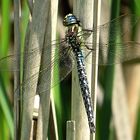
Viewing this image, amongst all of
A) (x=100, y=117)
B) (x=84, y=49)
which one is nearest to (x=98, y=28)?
(x=84, y=49)

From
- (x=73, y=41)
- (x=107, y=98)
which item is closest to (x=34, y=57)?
(x=73, y=41)

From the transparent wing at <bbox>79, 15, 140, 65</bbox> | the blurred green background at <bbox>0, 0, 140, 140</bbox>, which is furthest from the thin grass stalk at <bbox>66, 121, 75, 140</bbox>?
the transparent wing at <bbox>79, 15, 140, 65</bbox>

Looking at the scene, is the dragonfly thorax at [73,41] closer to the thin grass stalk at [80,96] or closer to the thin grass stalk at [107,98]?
the thin grass stalk at [107,98]

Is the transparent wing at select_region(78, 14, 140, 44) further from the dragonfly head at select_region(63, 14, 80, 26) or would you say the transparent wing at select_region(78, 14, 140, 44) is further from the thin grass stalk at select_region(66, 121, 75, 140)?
the thin grass stalk at select_region(66, 121, 75, 140)

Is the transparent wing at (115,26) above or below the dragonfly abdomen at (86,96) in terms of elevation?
above

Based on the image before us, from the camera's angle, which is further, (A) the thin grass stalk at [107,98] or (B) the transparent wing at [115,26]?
(A) the thin grass stalk at [107,98]

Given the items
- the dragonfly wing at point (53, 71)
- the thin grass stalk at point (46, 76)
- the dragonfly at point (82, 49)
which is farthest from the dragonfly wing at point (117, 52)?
the thin grass stalk at point (46, 76)

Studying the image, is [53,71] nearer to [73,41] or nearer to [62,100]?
[73,41]

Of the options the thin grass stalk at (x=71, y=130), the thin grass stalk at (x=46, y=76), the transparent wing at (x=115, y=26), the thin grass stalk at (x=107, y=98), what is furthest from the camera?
the thin grass stalk at (x=107, y=98)
